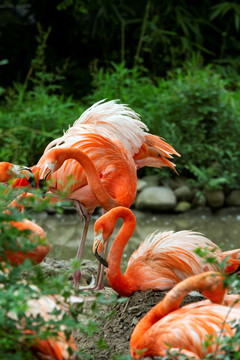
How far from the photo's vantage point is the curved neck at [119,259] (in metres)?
3.36

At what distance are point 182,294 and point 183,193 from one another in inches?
164

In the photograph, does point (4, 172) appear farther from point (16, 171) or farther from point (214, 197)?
point (214, 197)

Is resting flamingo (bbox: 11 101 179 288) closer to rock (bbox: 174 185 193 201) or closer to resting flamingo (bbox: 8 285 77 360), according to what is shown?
resting flamingo (bbox: 8 285 77 360)

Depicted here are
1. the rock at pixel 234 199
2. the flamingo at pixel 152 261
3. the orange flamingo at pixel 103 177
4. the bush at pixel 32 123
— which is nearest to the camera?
the flamingo at pixel 152 261

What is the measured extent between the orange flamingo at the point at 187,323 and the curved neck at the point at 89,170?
126 centimetres

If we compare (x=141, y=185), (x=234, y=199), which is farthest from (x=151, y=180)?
(x=234, y=199)

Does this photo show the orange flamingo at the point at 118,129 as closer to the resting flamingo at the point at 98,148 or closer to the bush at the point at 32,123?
the resting flamingo at the point at 98,148

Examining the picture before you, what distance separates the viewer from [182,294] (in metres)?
2.59

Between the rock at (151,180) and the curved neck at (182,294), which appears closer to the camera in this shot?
the curved neck at (182,294)

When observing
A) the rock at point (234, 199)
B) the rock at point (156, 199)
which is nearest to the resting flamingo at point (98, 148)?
the rock at point (156, 199)

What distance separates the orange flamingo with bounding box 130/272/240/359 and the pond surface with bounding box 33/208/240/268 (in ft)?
9.09

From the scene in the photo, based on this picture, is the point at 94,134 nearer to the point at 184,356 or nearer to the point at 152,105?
the point at 184,356

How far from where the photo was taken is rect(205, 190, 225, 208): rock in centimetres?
674

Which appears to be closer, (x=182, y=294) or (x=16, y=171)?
(x=182, y=294)
